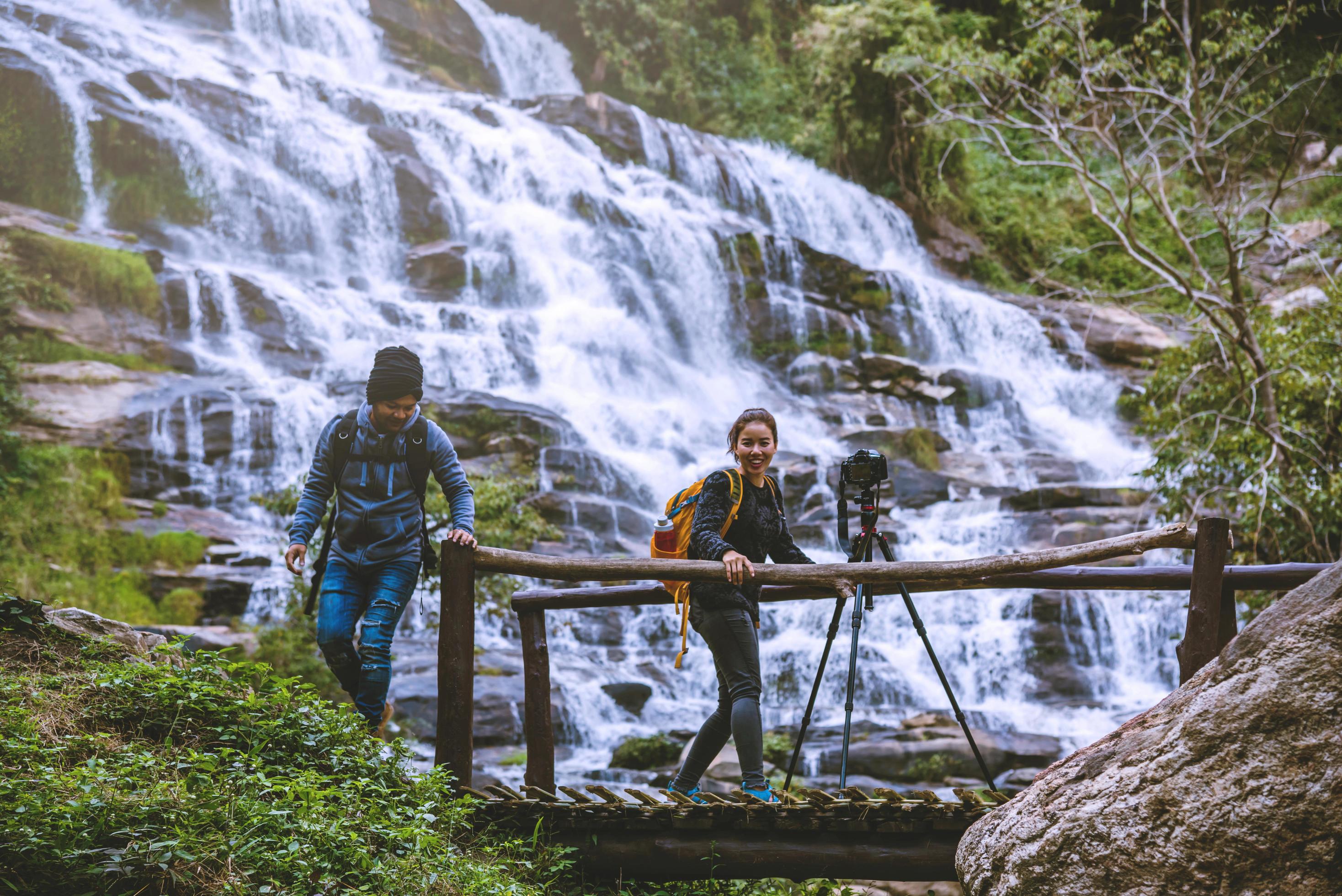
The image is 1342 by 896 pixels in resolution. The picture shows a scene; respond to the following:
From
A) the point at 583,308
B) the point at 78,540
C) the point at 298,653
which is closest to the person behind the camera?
the point at 298,653

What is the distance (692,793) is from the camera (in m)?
3.91

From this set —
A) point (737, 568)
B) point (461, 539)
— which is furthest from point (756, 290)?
point (737, 568)

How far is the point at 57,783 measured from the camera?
282 cm

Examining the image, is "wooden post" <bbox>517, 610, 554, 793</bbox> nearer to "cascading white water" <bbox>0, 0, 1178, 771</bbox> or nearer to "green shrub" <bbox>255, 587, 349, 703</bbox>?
"green shrub" <bbox>255, 587, 349, 703</bbox>

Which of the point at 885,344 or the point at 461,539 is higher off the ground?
the point at 885,344

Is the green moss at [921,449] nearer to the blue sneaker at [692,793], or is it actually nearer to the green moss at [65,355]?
the green moss at [65,355]

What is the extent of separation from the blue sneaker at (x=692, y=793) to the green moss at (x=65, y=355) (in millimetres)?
11374

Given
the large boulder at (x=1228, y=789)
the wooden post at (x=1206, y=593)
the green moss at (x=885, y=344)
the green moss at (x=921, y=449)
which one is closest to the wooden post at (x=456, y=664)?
the large boulder at (x=1228, y=789)

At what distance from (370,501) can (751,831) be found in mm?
2019

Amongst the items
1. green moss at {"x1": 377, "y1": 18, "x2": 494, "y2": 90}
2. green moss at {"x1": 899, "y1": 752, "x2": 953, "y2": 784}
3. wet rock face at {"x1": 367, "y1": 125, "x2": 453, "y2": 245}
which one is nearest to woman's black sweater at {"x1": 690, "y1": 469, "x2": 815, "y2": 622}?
green moss at {"x1": 899, "y1": 752, "x2": 953, "y2": 784}

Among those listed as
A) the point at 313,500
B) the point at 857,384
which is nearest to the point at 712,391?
the point at 857,384

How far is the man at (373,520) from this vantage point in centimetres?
399

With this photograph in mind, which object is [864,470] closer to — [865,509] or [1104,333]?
[865,509]

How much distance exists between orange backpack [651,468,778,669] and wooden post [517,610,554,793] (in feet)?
2.12
